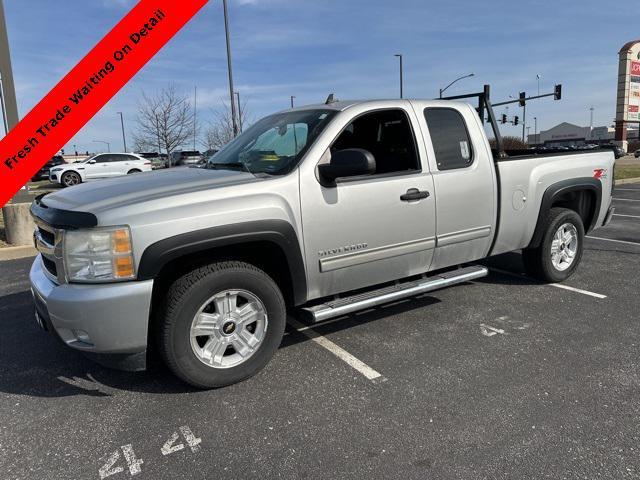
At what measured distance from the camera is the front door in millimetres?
3367

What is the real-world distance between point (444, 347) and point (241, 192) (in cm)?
198

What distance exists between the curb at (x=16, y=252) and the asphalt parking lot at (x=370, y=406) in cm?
355

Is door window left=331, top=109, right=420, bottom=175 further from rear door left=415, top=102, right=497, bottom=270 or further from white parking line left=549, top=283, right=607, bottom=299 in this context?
white parking line left=549, top=283, right=607, bottom=299

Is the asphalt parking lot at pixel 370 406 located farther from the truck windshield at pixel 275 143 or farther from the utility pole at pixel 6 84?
the utility pole at pixel 6 84

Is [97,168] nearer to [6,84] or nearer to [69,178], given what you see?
[69,178]

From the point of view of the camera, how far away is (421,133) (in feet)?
13.0

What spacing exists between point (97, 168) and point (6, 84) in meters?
14.8

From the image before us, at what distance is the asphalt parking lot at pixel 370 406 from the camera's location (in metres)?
2.44

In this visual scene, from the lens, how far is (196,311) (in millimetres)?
2973

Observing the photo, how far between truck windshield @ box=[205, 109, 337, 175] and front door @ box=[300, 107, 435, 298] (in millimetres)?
194

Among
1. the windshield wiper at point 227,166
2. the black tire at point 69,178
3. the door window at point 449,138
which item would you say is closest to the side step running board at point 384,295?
the door window at point 449,138

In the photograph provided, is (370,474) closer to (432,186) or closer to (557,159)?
(432,186)

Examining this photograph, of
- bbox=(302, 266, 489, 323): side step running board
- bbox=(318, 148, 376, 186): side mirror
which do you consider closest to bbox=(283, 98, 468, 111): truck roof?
bbox=(318, 148, 376, 186): side mirror

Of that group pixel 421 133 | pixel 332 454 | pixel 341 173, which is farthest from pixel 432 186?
pixel 332 454
